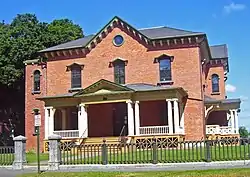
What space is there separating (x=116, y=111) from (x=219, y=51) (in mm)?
15499

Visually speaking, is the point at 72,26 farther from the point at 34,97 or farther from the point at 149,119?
the point at 149,119

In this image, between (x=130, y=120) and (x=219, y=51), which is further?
(x=219, y=51)

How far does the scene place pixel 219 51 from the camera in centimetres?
4891

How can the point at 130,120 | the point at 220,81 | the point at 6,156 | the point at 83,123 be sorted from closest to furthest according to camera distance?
the point at 6,156 < the point at 130,120 < the point at 83,123 < the point at 220,81

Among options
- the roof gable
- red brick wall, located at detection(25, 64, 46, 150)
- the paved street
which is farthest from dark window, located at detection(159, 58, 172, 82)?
the paved street

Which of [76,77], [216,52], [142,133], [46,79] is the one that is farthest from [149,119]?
[216,52]

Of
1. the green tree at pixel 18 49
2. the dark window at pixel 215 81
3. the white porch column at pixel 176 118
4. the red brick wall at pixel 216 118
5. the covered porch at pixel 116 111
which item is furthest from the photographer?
the green tree at pixel 18 49

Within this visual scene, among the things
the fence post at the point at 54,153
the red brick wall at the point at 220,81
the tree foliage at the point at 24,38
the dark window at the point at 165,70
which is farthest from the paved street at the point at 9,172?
the red brick wall at the point at 220,81

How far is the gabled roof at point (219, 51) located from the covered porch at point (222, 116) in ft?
21.6

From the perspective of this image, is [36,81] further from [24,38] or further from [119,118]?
[119,118]

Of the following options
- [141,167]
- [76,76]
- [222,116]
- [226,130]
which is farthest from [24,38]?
[141,167]

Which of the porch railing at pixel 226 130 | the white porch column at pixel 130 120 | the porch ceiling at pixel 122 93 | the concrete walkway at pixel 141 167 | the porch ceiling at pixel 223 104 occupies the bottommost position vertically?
the concrete walkway at pixel 141 167

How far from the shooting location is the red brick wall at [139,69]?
3688cm

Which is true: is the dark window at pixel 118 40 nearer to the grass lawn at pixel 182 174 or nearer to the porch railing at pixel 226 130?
the porch railing at pixel 226 130
